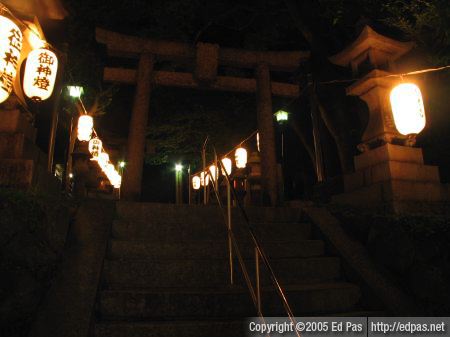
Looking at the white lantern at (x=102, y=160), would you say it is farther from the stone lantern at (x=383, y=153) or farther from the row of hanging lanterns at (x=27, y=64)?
the stone lantern at (x=383, y=153)

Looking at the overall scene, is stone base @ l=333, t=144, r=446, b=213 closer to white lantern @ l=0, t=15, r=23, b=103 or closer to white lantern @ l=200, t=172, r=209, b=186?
white lantern @ l=200, t=172, r=209, b=186

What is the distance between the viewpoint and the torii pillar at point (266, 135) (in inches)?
368

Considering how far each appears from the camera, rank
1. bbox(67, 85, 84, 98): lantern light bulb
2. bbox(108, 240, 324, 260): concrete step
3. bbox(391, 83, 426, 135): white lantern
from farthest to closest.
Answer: bbox(67, 85, 84, 98): lantern light bulb
bbox(391, 83, 426, 135): white lantern
bbox(108, 240, 324, 260): concrete step

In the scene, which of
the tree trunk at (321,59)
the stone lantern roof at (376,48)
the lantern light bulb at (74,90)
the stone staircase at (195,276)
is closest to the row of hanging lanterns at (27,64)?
the stone staircase at (195,276)

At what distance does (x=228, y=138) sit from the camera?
1869 cm

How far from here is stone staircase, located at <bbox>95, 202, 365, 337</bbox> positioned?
153 inches

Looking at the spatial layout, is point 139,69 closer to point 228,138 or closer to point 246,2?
point 246,2

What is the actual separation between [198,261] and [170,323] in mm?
1201

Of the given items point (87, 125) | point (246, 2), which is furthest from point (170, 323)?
point (246, 2)

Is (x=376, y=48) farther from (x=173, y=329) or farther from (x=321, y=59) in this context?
(x=173, y=329)

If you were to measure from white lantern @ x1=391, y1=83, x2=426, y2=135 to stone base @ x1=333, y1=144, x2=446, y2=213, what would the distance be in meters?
0.53

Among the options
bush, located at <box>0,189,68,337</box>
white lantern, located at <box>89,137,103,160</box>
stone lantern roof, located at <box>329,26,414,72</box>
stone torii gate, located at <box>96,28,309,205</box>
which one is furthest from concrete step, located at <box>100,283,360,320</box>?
white lantern, located at <box>89,137,103,160</box>

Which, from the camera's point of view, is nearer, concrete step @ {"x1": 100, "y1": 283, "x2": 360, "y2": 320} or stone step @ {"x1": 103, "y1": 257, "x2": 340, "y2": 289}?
concrete step @ {"x1": 100, "y1": 283, "x2": 360, "y2": 320}

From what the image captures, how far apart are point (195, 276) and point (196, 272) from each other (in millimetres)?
56
